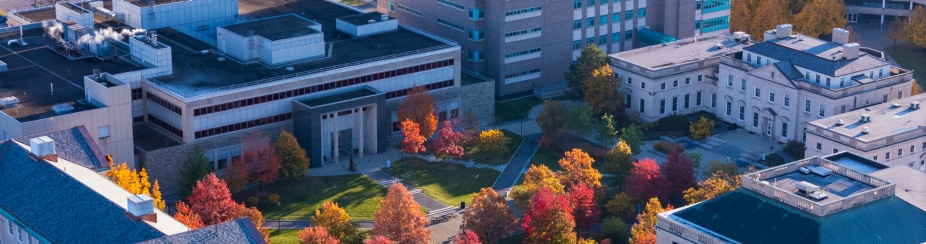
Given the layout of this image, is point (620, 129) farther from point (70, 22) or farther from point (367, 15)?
point (70, 22)

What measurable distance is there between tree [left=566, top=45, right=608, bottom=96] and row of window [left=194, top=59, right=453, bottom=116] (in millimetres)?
15423

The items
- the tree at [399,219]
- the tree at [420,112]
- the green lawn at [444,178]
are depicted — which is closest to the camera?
the tree at [399,219]

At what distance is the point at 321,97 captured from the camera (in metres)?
154

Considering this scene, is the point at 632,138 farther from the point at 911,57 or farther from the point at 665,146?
the point at 911,57

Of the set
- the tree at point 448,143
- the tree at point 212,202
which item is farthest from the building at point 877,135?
the tree at point 212,202

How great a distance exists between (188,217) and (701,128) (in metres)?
61.0

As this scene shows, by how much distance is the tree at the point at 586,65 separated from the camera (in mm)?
169875

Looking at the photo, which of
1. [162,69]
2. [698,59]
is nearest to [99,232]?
[162,69]

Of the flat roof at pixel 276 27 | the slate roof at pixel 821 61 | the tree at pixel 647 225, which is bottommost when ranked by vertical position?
the tree at pixel 647 225

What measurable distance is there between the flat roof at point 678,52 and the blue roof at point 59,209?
73.0 meters

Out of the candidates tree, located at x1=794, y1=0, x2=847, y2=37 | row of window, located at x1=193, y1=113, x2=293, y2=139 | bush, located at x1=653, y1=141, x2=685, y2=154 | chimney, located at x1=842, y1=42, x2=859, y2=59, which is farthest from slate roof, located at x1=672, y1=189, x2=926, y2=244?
tree, located at x1=794, y1=0, x2=847, y2=37

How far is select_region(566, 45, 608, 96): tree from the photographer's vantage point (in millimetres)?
169875

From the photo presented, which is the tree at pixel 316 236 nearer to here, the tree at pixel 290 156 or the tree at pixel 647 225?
the tree at pixel 290 156

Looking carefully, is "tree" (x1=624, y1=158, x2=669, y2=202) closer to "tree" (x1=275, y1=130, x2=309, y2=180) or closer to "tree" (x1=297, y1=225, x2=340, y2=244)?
"tree" (x1=297, y1=225, x2=340, y2=244)
